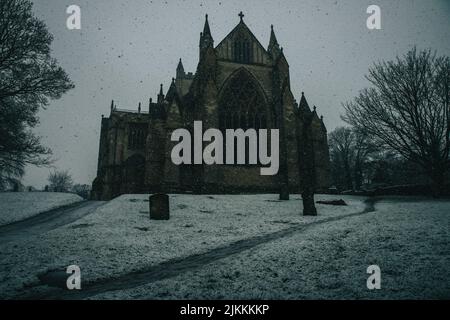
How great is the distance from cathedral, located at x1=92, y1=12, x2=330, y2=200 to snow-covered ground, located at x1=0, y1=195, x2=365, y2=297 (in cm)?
703

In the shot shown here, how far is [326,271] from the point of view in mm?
3785

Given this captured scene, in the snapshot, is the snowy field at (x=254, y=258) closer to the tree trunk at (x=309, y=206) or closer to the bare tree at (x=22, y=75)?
the tree trunk at (x=309, y=206)

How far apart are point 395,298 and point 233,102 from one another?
57.6 ft

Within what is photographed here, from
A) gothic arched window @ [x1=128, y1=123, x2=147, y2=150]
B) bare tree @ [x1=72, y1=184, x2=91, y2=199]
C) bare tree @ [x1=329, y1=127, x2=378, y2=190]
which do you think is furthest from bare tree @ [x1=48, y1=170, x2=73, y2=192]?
bare tree @ [x1=329, y1=127, x2=378, y2=190]

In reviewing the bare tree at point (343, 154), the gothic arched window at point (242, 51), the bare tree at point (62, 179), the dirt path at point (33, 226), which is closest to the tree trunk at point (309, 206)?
the dirt path at point (33, 226)

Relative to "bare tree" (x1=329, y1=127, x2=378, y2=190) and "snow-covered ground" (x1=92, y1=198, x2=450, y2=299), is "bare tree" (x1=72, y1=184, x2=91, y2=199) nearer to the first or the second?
"snow-covered ground" (x1=92, y1=198, x2=450, y2=299)

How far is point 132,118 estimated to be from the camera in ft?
91.9

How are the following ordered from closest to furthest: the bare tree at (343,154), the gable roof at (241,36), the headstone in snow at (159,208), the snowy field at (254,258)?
the snowy field at (254,258) → the headstone in snow at (159,208) → the gable roof at (241,36) → the bare tree at (343,154)

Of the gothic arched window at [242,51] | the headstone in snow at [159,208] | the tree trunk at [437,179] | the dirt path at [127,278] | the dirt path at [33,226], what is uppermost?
the gothic arched window at [242,51]

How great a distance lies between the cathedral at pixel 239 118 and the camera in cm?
1720

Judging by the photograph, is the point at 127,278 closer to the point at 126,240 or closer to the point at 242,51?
the point at 126,240

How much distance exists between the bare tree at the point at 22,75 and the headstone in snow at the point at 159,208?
730cm

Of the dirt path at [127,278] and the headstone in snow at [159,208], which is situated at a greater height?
the headstone in snow at [159,208]
